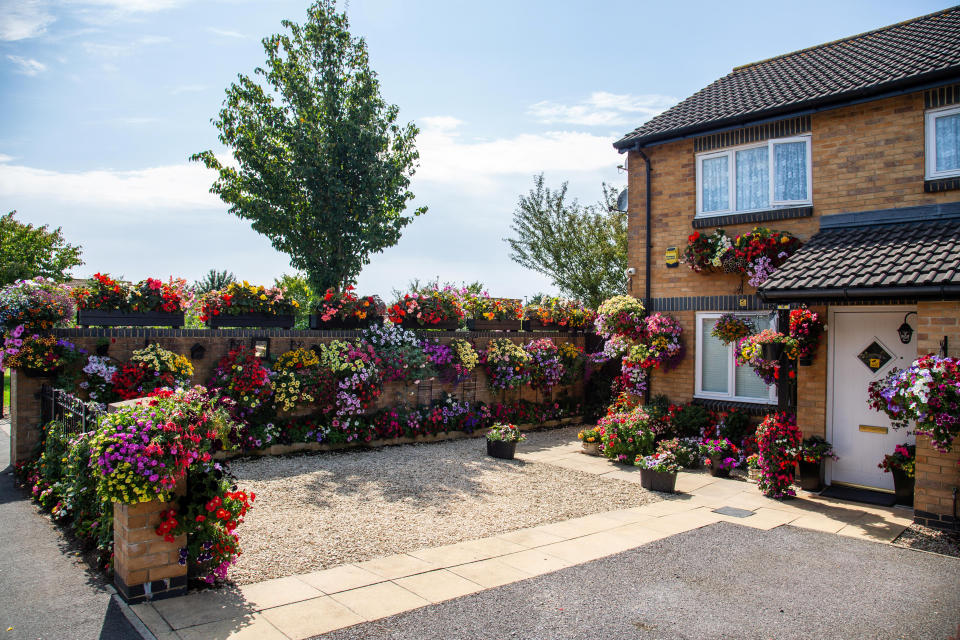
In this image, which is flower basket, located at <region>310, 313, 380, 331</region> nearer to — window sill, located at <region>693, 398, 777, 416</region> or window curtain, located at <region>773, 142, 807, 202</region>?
window sill, located at <region>693, 398, 777, 416</region>

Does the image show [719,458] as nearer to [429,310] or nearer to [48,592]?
[429,310]

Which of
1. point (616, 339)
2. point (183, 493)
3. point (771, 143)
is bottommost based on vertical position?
point (183, 493)

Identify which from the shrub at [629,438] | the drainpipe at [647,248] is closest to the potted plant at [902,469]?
the shrub at [629,438]

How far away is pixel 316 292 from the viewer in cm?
1964

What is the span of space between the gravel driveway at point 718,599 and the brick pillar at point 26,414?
701cm

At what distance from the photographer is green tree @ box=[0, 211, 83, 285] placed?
24.3 meters

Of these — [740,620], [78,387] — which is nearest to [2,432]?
[78,387]

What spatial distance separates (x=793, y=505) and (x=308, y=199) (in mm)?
14927

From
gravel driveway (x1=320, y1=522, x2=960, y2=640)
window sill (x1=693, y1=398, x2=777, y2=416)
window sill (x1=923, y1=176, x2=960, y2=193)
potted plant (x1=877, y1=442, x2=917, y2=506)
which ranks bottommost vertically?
gravel driveway (x1=320, y1=522, x2=960, y2=640)

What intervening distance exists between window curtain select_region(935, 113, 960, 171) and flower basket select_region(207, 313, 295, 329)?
1034cm

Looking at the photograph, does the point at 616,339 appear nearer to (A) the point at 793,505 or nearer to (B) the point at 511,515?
(A) the point at 793,505

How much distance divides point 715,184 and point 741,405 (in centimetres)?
396

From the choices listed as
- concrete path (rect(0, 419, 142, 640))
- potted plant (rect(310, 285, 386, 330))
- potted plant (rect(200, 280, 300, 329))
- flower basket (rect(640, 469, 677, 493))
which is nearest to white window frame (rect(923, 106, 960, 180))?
flower basket (rect(640, 469, 677, 493))

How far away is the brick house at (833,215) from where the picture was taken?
770 centimetres
